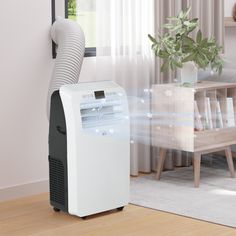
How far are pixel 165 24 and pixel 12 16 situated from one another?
40.8 inches

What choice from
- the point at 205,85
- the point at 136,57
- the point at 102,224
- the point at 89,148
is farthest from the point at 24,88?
the point at 205,85

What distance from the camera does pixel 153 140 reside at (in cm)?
427

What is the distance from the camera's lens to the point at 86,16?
411 centimetres

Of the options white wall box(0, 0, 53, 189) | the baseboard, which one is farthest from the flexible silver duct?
the baseboard

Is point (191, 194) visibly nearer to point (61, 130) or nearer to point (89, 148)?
point (89, 148)

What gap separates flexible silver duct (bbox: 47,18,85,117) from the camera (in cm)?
360

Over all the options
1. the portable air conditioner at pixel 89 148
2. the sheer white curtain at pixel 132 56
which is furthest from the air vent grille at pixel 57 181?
the sheer white curtain at pixel 132 56

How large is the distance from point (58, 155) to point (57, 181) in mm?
138

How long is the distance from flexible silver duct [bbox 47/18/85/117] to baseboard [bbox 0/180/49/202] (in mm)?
518

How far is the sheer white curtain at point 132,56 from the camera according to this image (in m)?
4.09

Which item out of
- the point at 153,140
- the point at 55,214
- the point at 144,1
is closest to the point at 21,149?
the point at 55,214

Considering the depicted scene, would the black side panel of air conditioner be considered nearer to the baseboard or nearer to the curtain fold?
Result: the baseboard

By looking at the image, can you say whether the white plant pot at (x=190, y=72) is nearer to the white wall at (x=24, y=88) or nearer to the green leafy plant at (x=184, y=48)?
the green leafy plant at (x=184, y=48)

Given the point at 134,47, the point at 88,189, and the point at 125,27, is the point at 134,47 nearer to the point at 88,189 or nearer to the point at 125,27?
the point at 125,27
